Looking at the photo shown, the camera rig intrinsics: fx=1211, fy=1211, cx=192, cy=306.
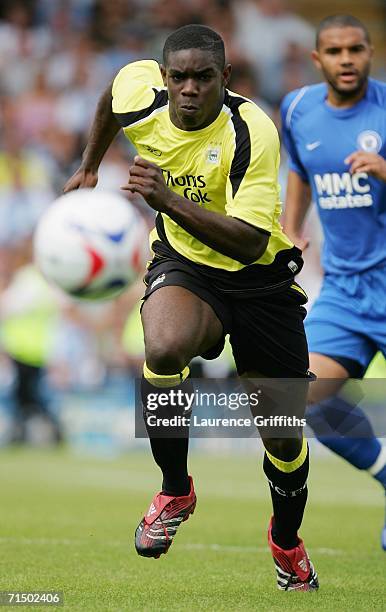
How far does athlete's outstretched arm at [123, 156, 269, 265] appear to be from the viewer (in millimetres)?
4684

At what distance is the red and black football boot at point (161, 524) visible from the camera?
5148 mm

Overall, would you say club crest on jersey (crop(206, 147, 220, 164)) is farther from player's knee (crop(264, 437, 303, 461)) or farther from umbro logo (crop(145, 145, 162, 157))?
player's knee (crop(264, 437, 303, 461))

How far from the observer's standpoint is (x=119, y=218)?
7.79m

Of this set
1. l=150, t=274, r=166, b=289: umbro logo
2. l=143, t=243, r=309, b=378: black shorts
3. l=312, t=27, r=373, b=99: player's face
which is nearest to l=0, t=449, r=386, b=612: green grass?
l=143, t=243, r=309, b=378: black shorts

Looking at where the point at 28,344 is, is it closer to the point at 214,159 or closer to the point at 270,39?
the point at 270,39

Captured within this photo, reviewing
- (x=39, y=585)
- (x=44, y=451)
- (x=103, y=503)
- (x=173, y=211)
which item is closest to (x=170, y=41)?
(x=173, y=211)

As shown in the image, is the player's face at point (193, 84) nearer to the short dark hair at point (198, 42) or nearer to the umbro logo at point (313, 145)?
the short dark hair at point (198, 42)

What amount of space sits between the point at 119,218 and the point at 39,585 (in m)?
3.16

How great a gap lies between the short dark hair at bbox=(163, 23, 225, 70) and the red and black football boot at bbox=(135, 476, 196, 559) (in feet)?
6.11

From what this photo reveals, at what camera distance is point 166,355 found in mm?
4906

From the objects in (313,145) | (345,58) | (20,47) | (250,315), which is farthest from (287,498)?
(20,47)

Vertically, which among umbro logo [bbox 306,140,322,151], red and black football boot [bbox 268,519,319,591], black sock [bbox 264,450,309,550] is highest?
umbro logo [bbox 306,140,322,151]

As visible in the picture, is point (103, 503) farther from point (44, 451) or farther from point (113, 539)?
point (44, 451)

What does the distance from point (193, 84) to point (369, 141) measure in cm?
210
